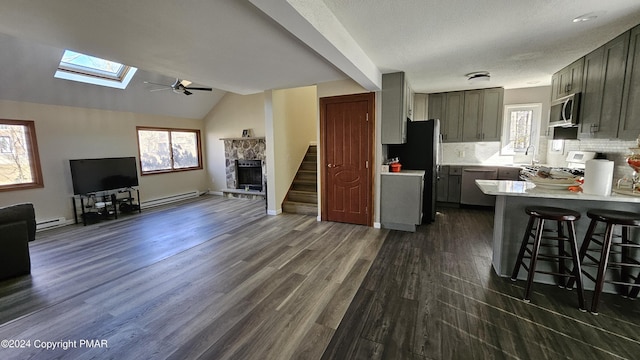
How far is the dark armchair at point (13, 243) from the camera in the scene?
9.02ft

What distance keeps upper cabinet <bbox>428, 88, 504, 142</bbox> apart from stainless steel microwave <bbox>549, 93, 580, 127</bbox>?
132 centimetres

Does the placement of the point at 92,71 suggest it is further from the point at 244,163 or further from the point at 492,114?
the point at 492,114

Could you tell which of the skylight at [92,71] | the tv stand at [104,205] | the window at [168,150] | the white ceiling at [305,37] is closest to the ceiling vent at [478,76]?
the white ceiling at [305,37]

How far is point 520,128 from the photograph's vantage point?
536 centimetres

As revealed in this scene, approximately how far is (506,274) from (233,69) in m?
4.11

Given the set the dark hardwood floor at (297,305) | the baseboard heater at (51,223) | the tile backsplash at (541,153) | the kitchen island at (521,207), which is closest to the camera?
the dark hardwood floor at (297,305)

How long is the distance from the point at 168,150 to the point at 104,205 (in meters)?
2.15

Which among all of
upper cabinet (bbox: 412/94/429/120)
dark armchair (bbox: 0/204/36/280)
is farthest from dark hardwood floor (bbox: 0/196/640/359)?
upper cabinet (bbox: 412/94/429/120)

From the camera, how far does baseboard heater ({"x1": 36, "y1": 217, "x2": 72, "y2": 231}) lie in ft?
14.9

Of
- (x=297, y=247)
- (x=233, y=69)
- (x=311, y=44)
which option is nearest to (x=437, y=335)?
(x=297, y=247)

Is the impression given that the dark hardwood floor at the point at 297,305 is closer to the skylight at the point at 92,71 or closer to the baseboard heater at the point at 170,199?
the baseboard heater at the point at 170,199

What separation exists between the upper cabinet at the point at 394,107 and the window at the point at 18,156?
19.8ft

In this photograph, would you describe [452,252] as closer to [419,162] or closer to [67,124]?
[419,162]

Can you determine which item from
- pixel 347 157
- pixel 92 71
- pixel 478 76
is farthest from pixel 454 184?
pixel 92 71
